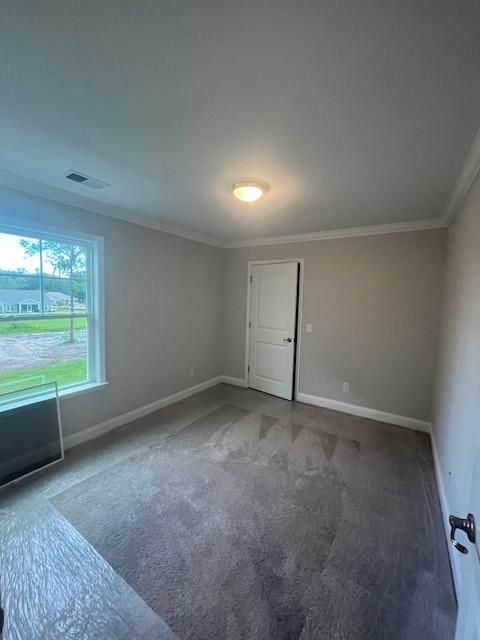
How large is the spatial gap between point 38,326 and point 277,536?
258 centimetres

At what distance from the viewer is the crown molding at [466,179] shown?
160 cm

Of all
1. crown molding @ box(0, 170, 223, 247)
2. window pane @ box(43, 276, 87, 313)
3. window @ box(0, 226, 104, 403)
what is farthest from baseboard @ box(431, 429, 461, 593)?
crown molding @ box(0, 170, 223, 247)

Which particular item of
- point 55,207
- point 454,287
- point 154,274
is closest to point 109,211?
point 55,207

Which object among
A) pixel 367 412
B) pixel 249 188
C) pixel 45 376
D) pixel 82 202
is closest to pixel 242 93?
pixel 249 188

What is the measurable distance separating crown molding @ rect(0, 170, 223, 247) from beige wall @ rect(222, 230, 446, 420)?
163cm

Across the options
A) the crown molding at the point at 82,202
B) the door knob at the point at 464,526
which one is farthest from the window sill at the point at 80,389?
the door knob at the point at 464,526

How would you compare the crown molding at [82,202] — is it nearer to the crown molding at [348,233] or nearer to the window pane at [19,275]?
the window pane at [19,275]

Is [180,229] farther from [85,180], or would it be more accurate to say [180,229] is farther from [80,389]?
[80,389]

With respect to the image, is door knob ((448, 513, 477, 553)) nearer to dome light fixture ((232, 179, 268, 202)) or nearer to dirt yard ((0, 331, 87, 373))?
dome light fixture ((232, 179, 268, 202))

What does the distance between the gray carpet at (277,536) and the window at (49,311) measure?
1.09 m

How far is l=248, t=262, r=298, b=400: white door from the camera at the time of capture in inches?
156

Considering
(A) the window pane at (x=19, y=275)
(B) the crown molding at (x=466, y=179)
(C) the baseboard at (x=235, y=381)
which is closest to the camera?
(B) the crown molding at (x=466, y=179)

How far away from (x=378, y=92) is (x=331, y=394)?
3.29 metres

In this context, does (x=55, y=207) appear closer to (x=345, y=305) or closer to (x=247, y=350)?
(x=247, y=350)
